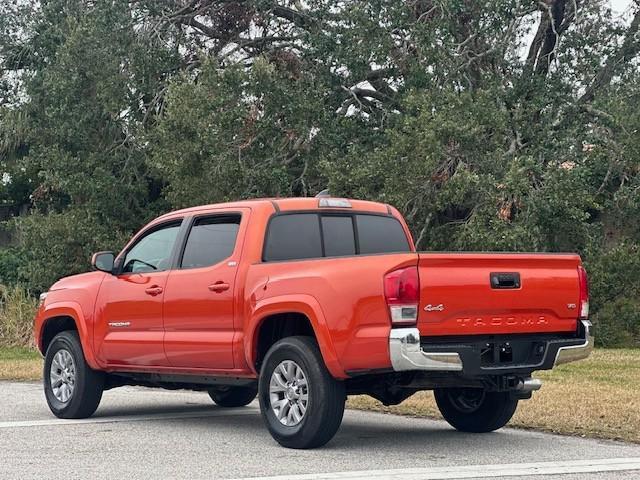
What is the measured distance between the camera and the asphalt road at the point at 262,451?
26.1 feet

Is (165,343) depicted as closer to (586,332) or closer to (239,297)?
(239,297)

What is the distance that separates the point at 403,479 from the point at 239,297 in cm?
259

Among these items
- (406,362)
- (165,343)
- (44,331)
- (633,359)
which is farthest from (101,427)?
(633,359)

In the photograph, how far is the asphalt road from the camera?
796 cm

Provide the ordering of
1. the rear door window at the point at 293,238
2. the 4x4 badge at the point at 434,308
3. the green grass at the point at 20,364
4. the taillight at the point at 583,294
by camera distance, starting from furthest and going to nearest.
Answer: the green grass at the point at 20,364
the rear door window at the point at 293,238
the taillight at the point at 583,294
the 4x4 badge at the point at 434,308

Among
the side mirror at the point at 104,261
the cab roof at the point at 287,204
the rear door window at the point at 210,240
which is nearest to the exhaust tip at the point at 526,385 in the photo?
the cab roof at the point at 287,204

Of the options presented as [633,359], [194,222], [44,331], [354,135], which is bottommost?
[633,359]

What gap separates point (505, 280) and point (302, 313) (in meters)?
1.57

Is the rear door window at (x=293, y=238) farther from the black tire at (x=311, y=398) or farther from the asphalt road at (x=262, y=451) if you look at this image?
the asphalt road at (x=262, y=451)

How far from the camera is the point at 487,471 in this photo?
7.99m

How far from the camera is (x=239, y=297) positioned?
9656 millimetres

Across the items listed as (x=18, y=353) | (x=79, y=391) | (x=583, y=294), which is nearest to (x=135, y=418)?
(x=79, y=391)

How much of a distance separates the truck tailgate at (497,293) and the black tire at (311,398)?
0.90 metres

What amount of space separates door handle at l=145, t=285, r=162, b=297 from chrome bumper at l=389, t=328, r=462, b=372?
2.95m
